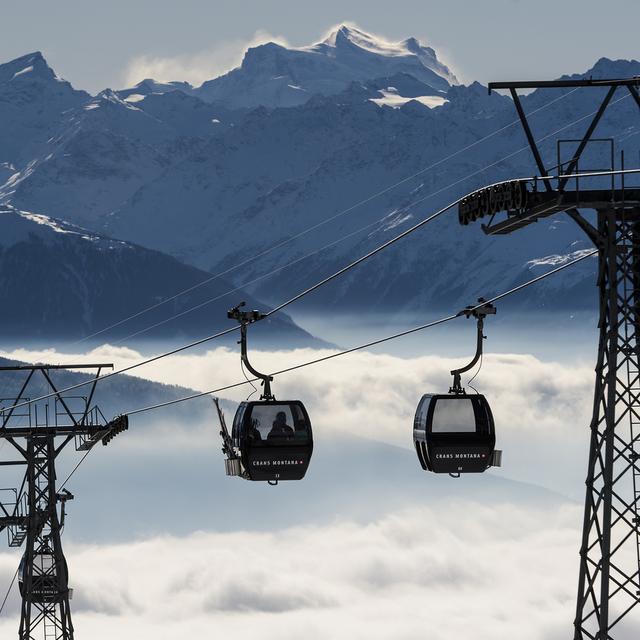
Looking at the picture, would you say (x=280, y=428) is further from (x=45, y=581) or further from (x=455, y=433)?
(x=45, y=581)

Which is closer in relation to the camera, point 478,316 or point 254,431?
point 478,316

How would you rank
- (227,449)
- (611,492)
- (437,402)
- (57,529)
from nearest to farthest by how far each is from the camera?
(611,492)
(437,402)
(227,449)
(57,529)

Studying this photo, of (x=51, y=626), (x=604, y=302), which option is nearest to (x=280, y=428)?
(x=604, y=302)

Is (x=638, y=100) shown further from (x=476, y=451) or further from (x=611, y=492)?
(x=476, y=451)

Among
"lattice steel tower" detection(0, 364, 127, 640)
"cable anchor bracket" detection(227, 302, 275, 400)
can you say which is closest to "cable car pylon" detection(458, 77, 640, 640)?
"cable anchor bracket" detection(227, 302, 275, 400)

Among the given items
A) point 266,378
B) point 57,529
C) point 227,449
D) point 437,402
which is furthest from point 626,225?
point 57,529

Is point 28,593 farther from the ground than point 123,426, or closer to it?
closer to it
